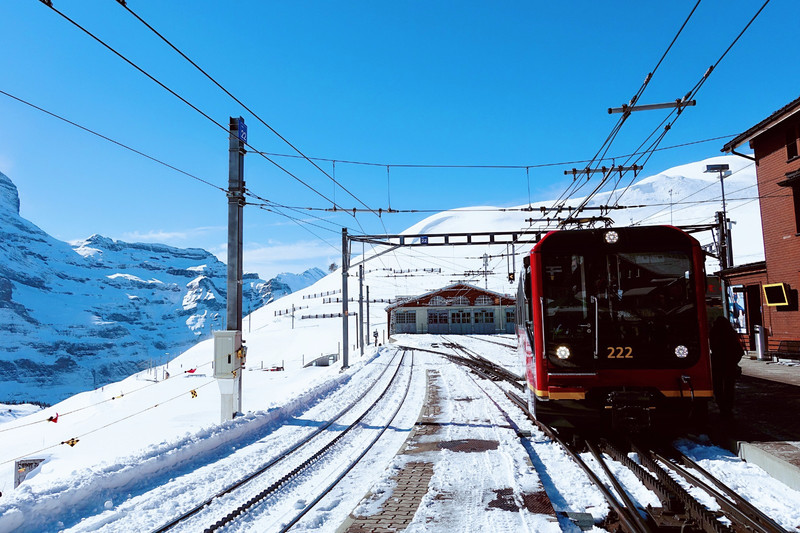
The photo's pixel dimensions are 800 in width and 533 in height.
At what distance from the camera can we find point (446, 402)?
1232 cm

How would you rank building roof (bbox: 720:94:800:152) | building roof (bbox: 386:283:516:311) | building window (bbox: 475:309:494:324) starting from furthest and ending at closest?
1. building window (bbox: 475:309:494:324)
2. building roof (bbox: 386:283:516:311)
3. building roof (bbox: 720:94:800:152)

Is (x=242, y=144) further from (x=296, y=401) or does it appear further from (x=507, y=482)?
(x=507, y=482)

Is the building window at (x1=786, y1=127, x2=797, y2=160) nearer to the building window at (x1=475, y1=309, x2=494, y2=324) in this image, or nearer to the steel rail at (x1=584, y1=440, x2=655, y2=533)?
the steel rail at (x1=584, y1=440, x2=655, y2=533)

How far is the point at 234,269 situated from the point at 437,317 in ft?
157

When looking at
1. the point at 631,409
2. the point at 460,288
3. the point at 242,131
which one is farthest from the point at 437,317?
the point at 631,409

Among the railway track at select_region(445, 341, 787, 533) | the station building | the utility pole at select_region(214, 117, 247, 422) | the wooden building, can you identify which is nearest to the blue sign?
the utility pole at select_region(214, 117, 247, 422)

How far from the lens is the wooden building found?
1644 cm

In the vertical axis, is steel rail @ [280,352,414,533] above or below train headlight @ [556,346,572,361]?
below

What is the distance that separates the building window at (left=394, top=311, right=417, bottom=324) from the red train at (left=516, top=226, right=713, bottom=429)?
51.5 metres

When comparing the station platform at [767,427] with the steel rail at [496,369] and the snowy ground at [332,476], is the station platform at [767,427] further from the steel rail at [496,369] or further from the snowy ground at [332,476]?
the steel rail at [496,369]

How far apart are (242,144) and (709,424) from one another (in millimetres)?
10673

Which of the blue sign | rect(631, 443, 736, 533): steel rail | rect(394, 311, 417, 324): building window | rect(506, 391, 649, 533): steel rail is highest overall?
the blue sign

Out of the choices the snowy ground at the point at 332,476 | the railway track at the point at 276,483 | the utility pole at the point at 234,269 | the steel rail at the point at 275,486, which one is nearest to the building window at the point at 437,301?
the snowy ground at the point at 332,476

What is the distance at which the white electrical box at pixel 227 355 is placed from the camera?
10.3 m
